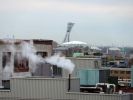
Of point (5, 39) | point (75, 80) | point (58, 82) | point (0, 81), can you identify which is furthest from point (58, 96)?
point (5, 39)

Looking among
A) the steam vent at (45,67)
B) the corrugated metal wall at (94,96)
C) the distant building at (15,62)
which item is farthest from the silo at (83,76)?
the corrugated metal wall at (94,96)

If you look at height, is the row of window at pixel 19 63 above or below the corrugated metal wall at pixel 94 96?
above

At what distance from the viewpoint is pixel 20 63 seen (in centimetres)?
4372

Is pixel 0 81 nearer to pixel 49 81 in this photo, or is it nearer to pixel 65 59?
pixel 65 59

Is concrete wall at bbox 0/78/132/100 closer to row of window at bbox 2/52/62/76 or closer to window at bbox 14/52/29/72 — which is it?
row of window at bbox 2/52/62/76

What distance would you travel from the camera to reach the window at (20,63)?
43562 mm

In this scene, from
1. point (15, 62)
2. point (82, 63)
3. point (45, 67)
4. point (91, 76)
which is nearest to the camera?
point (91, 76)

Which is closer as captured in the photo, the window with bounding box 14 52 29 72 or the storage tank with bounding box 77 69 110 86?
the storage tank with bounding box 77 69 110 86

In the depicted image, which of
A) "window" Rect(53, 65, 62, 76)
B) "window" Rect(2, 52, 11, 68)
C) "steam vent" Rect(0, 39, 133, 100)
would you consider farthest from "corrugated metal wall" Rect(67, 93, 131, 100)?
Answer: "window" Rect(2, 52, 11, 68)

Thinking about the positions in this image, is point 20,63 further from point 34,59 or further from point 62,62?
point 62,62

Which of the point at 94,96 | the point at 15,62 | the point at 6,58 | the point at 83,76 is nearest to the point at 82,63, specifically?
the point at 83,76

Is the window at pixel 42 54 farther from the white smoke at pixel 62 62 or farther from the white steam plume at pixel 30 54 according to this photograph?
the white smoke at pixel 62 62

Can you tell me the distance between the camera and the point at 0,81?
41906 millimetres

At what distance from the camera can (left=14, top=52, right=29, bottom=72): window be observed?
43.6 meters
